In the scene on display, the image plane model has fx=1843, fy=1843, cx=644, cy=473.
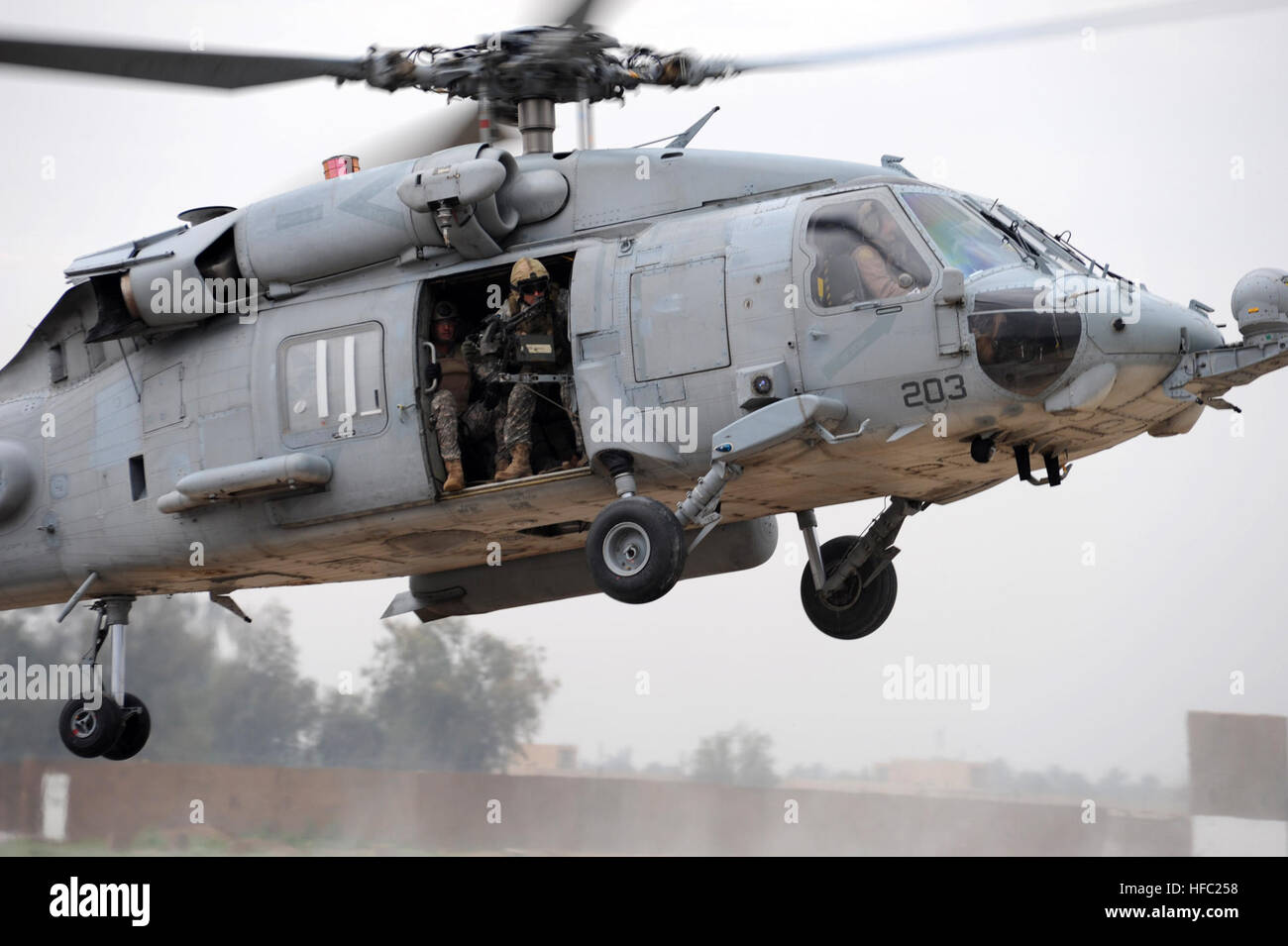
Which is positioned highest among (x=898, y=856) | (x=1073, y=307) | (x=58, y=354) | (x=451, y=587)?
(x=58, y=354)

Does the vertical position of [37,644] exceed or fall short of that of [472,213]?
it falls short

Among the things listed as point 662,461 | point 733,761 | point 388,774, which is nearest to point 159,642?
point 388,774

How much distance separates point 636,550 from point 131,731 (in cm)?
482

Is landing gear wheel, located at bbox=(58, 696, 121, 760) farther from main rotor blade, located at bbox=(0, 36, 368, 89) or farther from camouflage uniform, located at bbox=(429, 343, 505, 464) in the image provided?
main rotor blade, located at bbox=(0, 36, 368, 89)

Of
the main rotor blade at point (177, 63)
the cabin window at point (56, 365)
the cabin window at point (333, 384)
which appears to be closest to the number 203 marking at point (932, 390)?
the cabin window at point (333, 384)

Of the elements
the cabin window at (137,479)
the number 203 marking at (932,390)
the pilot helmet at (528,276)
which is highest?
the pilot helmet at (528,276)

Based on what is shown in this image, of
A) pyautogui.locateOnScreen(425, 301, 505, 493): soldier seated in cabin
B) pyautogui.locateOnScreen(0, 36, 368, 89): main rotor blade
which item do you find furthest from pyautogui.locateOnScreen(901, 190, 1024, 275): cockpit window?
pyautogui.locateOnScreen(0, 36, 368, 89): main rotor blade

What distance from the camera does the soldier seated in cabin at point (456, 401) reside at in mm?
10586

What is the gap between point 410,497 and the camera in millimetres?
10641

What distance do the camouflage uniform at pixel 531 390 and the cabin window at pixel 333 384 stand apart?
2.50ft

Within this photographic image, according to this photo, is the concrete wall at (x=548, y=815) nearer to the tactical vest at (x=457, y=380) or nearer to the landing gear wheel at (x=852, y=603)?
the landing gear wheel at (x=852, y=603)

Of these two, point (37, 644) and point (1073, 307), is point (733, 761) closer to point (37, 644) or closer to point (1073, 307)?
point (1073, 307)

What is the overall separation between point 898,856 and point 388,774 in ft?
15.6

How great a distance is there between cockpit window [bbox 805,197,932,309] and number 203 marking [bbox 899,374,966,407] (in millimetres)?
464
